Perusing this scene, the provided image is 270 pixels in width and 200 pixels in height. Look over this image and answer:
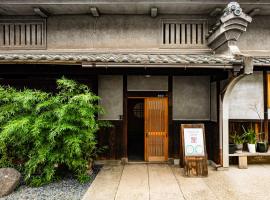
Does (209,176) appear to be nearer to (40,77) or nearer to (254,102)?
(254,102)

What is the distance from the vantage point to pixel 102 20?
30.7ft

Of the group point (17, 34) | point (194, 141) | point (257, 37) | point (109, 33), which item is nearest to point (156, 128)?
point (194, 141)

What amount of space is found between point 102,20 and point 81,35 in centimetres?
107

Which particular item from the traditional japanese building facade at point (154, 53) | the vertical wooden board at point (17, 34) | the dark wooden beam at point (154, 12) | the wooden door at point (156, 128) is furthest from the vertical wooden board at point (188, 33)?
the vertical wooden board at point (17, 34)

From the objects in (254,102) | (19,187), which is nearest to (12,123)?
(19,187)

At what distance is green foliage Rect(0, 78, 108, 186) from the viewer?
6422mm

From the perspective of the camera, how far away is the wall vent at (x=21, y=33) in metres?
9.33

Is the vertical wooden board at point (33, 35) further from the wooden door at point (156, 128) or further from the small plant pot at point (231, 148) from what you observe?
the small plant pot at point (231, 148)

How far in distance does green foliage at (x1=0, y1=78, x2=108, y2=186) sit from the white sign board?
3.13 m

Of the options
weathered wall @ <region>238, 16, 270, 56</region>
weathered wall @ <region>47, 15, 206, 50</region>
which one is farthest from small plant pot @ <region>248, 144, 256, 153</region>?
weathered wall @ <region>47, 15, 206, 50</region>

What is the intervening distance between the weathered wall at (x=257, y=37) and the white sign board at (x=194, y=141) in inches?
168

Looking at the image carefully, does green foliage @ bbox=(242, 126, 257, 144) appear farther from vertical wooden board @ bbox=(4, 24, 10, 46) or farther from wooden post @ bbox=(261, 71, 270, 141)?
vertical wooden board @ bbox=(4, 24, 10, 46)

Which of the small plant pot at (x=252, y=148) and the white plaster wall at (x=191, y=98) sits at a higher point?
the white plaster wall at (x=191, y=98)

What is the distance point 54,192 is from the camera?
19.9ft
